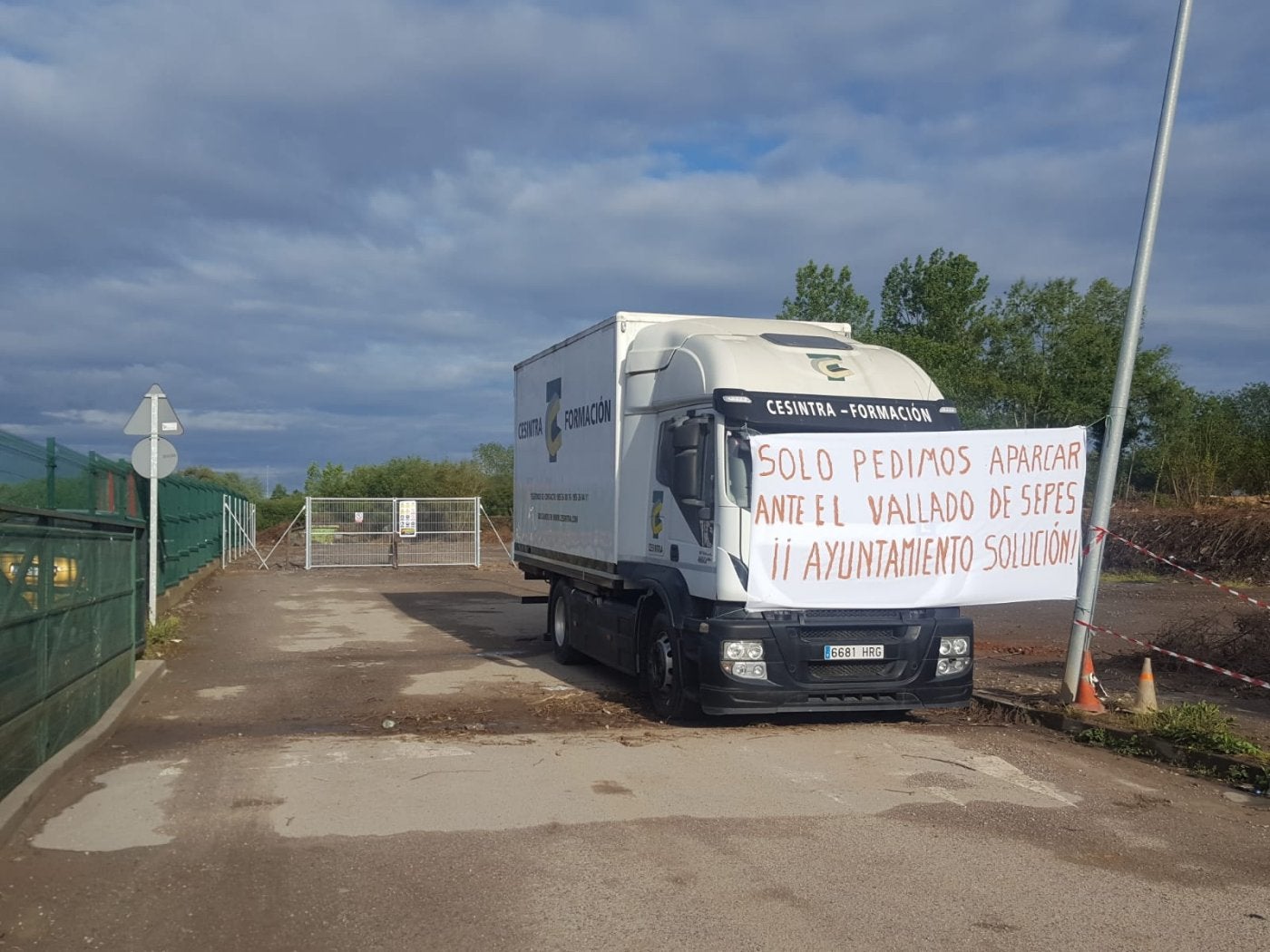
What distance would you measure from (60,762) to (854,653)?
5751mm

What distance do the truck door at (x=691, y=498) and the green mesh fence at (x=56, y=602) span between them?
14.5ft

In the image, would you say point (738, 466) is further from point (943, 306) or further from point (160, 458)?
point (943, 306)

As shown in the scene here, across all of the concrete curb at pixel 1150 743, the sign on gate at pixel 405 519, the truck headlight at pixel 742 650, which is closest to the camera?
the concrete curb at pixel 1150 743

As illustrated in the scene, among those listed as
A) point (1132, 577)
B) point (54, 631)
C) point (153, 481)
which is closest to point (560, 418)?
point (153, 481)

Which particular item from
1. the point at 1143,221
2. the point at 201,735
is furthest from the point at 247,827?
the point at 1143,221

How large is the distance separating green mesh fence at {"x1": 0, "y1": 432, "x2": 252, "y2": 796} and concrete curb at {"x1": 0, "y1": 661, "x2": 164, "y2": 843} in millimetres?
65

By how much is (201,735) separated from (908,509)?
6013mm

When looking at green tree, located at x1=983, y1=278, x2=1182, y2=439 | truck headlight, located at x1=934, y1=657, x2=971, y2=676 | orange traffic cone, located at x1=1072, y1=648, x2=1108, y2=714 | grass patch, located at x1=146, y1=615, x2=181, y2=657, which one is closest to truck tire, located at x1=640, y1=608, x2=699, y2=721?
truck headlight, located at x1=934, y1=657, x2=971, y2=676

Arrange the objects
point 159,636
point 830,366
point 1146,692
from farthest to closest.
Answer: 1. point 159,636
2. point 830,366
3. point 1146,692

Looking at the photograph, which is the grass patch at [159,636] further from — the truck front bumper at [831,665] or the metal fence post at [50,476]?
the truck front bumper at [831,665]

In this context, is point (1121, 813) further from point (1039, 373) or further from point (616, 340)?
point (1039, 373)

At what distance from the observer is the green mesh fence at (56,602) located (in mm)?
6543

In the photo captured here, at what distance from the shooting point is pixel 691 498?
30.5 ft

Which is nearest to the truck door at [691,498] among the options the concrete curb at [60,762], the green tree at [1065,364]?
the concrete curb at [60,762]
